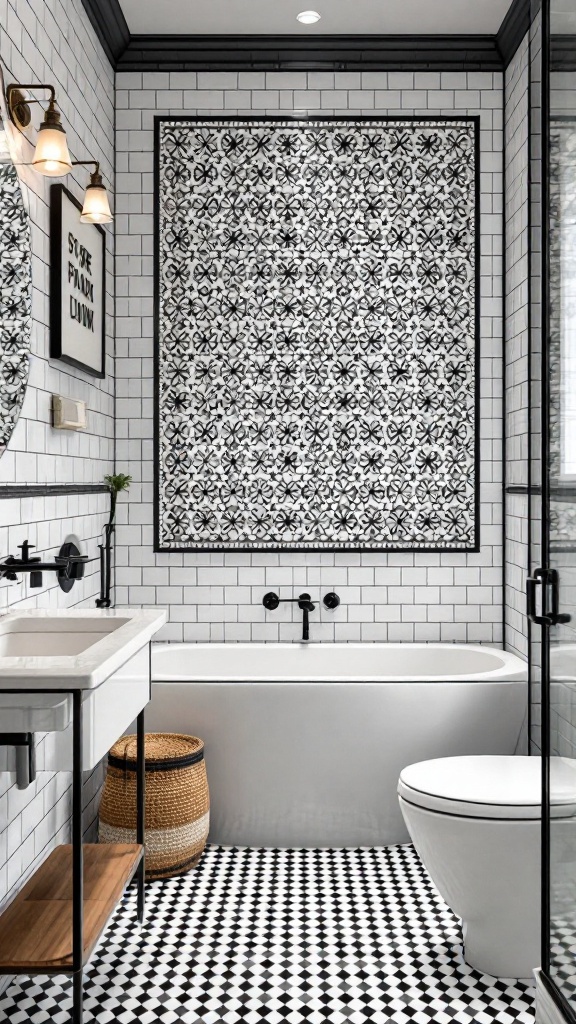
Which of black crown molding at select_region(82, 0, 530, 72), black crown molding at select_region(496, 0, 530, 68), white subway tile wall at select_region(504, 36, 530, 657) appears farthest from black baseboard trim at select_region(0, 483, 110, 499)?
black crown molding at select_region(496, 0, 530, 68)

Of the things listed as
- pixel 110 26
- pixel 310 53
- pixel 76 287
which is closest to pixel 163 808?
pixel 76 287

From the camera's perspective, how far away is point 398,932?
96.7 inches

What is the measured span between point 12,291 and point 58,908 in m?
1.56

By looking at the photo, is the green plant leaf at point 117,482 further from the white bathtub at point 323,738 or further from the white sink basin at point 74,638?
the white sink basin at point 74,638

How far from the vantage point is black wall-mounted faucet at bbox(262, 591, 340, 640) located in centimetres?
357

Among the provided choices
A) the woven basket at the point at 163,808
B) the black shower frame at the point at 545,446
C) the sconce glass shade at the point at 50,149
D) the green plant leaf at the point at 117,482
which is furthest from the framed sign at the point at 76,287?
the black shower frame at the point at 545,446

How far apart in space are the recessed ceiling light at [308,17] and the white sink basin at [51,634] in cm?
264

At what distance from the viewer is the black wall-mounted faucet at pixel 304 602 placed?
3.57 m

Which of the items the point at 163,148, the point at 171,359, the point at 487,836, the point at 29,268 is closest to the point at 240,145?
the point at 163,148

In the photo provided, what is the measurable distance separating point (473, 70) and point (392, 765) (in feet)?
9.67

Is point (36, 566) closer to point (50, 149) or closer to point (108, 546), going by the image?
point (50, 149)

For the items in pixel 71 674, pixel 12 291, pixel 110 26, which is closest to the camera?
pixel 71 674

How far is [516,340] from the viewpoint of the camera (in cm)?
348

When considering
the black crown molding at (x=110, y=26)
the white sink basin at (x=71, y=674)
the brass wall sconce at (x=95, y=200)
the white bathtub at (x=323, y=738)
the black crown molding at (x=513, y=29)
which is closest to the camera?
the white sink basin at (x=71, y=674)
